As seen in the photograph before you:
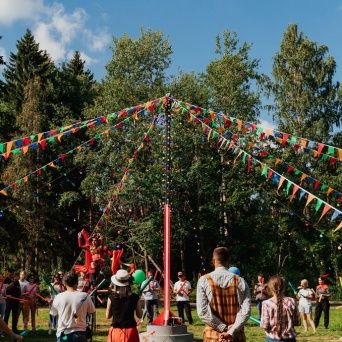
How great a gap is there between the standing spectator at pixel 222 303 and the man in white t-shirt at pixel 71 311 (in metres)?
1.80


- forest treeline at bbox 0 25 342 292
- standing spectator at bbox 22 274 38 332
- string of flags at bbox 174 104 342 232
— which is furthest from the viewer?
forest treeline at bbox 0 25 342 292

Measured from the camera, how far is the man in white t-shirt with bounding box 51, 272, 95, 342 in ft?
22.8

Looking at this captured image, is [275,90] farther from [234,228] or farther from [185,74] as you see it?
[234,228]

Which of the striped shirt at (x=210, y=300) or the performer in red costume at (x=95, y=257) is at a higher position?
the performer in red costume at (x=95, y=257)

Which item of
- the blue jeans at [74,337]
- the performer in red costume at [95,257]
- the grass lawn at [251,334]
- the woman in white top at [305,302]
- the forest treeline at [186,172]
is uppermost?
the forest treeline at [186,172]

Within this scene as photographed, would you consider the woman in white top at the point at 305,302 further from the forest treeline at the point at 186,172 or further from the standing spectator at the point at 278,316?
the forest treeline at the point at 186,172

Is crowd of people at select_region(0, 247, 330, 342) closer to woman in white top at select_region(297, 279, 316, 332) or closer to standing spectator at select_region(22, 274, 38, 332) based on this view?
standing spectator at select_region(22, 274, 38, 332)

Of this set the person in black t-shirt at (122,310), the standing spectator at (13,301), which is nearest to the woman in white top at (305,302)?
the standing spectator at (13,301)

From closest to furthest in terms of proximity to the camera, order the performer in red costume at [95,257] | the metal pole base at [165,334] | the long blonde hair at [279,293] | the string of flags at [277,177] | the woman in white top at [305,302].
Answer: the long blonde hair at [279,293]
the metal pole base at [165,334]
the string of flags at [277,177]
the performer in red costume at [95,257]
the woman in white top at [305,302]

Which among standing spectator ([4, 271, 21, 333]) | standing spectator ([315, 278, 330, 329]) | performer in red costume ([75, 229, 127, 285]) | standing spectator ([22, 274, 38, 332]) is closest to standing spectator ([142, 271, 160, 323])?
performer in red costume ([75, 229, 127, 285])

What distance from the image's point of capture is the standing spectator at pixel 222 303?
18.7 ft

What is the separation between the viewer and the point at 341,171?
34.2 metres

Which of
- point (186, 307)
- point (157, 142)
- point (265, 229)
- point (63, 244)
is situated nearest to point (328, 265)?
point (265, 229)

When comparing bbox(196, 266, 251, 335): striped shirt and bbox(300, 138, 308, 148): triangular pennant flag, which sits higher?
bbox(300, 138, 308, 148): triangular pennant flag
